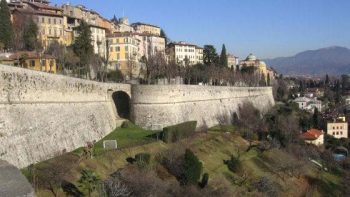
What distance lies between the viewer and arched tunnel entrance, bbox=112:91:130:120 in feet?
160

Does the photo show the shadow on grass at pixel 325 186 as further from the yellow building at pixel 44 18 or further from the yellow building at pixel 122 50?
the yellow building at pixel 122 50

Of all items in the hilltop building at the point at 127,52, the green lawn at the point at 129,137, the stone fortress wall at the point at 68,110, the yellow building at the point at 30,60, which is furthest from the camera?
the hilltop building at the point at 127,52

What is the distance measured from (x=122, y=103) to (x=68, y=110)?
49.9 ft

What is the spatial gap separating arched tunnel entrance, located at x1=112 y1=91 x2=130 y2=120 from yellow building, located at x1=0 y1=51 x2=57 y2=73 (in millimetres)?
6870

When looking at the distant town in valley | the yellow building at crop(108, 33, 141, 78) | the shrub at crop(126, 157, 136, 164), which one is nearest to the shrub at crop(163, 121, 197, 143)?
the distant town in valley

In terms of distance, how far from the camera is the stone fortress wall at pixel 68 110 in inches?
1004

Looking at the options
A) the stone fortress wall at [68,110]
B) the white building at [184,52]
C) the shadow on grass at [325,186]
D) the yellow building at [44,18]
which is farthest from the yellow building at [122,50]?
the shadow on grass at [325,186]

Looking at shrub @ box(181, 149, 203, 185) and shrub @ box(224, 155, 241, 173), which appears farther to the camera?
shrub @ box(224, 155, 241, 173)

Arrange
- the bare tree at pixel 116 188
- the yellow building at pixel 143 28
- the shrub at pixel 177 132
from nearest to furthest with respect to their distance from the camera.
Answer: the bare tree at pixel 116 188 < the shrub at pixel 177 132 < the yellow building at pixel 143 28

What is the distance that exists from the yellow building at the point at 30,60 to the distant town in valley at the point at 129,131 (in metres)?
0.16

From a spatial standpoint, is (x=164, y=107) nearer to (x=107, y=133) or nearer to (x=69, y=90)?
(x=107, y=133)

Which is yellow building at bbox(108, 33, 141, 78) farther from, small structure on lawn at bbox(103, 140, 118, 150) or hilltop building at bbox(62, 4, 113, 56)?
small structure on lawn at bbox(103, 140, 118, 150)

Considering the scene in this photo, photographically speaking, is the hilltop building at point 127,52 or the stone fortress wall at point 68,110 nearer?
the stone fortress wall at point 68,110

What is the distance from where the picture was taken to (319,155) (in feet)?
187
